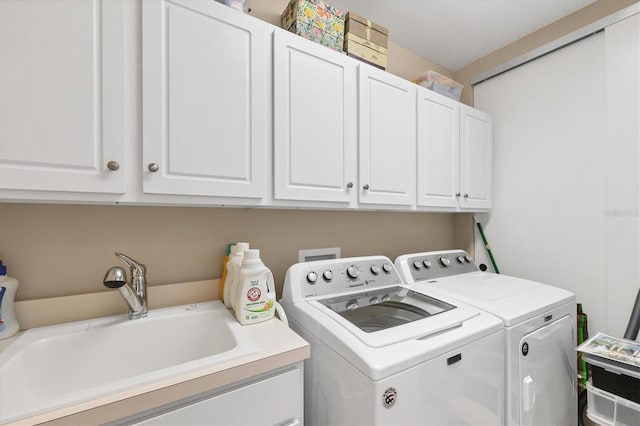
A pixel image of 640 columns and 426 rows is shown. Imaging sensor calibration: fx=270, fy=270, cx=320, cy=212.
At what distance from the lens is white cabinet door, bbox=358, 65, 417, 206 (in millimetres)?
1545

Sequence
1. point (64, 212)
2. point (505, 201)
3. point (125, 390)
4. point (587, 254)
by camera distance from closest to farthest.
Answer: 1. point (125, 390)
2. point (64, 212)
3. point (587, 254)
4. point (505, 201)

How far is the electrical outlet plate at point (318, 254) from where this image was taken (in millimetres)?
1740

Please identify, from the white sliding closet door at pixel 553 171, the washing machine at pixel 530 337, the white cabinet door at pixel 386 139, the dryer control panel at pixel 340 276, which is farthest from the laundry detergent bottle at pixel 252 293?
the white sliding closet door at pixel 553 171

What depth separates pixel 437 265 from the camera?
1.94 meters

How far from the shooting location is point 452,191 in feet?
6.63

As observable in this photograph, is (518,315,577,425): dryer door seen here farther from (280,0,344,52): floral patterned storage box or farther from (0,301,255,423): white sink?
(280,0,344,52): floral patterned storage box

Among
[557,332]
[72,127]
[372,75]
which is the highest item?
[372,75]

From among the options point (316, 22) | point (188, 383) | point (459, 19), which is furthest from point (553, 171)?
point (188, 383)

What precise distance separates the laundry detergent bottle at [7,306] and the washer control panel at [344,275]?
1.07 metres

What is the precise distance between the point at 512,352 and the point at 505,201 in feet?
4.94

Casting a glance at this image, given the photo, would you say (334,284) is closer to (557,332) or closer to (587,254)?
(557,332)

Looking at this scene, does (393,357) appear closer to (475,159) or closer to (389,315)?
(389,315)

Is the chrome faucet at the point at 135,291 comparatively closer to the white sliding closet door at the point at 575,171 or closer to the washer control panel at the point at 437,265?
the washer control panel at the point at 437,265

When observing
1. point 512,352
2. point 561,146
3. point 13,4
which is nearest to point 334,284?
point 512,352
